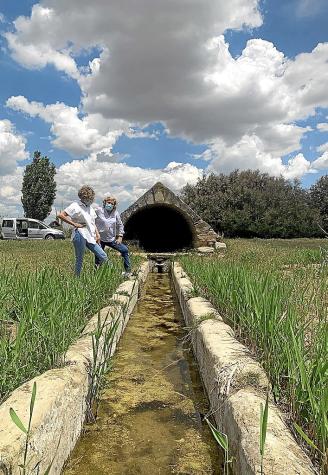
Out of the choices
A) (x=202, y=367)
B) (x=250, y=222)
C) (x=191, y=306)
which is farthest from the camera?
(x=250, y=222)

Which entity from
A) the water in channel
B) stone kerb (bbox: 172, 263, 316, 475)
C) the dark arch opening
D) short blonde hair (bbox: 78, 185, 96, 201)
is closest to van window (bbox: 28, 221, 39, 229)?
the dark arch opening

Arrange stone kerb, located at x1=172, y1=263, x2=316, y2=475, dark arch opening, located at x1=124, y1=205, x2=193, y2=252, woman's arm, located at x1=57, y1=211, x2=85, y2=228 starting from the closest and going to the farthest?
stone kerb, located at x1=172, y1=263, x2=316, y2=475
woman's arm, located at x1=57, y1=211, x2=85, y2=228
dark arch opening, located at x1=124, y1=205, x2=193, y2=252

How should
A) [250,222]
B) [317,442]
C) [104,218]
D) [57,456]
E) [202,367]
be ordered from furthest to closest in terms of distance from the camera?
[250,222] < [104,218] < [202,367] < [57,456] < [317,442]

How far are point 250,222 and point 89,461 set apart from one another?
28173mm

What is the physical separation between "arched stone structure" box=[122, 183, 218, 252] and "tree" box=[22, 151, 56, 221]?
27.7m

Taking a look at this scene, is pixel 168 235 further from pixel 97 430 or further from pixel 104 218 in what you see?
pixel 97 430

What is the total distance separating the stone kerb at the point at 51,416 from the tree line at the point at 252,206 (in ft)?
90.0

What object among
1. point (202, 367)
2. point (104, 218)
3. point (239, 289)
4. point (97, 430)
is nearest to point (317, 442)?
point (97, 430)

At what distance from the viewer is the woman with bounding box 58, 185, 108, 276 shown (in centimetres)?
575

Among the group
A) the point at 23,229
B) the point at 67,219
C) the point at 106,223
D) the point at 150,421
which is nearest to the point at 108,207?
the point at 106,223

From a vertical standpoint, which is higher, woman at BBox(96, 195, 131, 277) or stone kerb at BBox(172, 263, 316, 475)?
woman at BBox(96, 195, 131, 277)

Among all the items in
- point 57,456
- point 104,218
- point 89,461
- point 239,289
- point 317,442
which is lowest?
point 89,461

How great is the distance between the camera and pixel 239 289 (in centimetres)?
368

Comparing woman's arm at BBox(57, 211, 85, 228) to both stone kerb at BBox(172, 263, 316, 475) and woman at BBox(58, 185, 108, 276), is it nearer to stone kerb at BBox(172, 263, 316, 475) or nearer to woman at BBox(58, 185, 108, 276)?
woman at BBox(58, 185, 108, 276)
